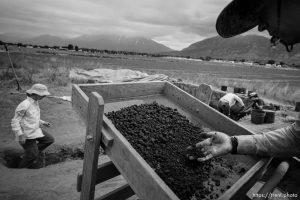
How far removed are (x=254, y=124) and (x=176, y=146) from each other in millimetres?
9294

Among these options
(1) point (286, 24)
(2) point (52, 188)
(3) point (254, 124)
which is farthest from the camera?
(3) point (254, 124)

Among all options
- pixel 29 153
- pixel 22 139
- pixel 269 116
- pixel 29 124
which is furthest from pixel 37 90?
pixel 269 116

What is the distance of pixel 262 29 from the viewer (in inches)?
78.5

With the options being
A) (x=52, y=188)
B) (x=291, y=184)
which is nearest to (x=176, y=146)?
(x=291, y=184)

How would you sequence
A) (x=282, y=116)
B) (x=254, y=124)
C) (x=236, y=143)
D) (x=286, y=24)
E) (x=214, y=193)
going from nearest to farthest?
(x=286, y=24) → (x=214, y=193) → (x=236, y=143) → (x=254, y=124) → (x=282, y=116)

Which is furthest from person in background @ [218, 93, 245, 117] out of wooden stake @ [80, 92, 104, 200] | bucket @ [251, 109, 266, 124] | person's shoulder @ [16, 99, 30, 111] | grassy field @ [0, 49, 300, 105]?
grassy field @ [0, 49, 300, 105]

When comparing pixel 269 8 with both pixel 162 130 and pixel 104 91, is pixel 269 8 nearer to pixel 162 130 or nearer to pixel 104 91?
pixel 162 130

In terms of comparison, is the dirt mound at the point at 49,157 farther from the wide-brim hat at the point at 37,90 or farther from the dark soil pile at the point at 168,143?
the dark soil pile at the point at 168,143

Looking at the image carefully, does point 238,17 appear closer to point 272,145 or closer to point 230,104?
point 272,145

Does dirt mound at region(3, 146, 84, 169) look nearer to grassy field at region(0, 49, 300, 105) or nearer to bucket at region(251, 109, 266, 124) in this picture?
bucket at region(251, 109, 266, 124)

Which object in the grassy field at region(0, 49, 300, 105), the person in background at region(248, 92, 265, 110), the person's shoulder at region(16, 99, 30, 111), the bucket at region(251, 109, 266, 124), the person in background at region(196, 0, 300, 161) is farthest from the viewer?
the grassy field at region(0, 49, 300, 105)

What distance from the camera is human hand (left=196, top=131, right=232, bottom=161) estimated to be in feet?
6.82

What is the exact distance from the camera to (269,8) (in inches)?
69.4

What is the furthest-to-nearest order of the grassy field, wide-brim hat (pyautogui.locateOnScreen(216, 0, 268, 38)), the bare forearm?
the grassy field, the bare forearm, wide-brim hat (pyautogui.locateOnScreen(216, 0, 268, 38))
